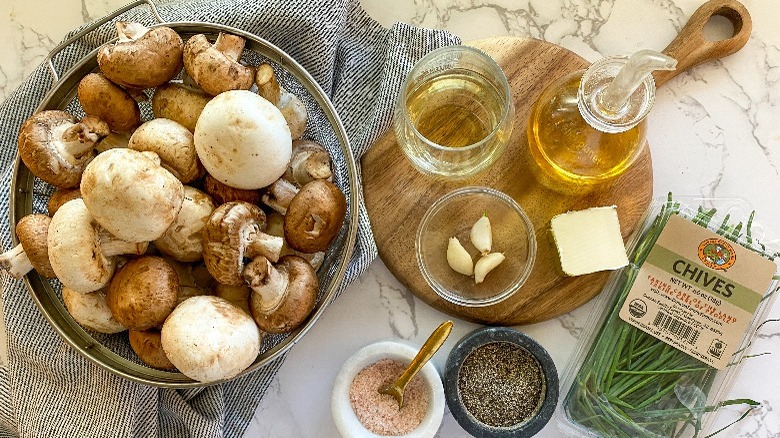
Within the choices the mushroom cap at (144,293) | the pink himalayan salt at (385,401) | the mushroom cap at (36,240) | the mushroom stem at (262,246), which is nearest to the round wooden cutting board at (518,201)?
the pink himalayan salt at (385,401)

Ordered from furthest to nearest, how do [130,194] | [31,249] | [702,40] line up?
[702,40] → [31,249] → [130,194]

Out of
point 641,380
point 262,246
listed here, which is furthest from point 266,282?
point 641,380

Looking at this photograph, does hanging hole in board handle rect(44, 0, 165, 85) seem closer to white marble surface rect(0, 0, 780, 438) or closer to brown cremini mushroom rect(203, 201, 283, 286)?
white marble surface rect(0, 0, 780, 438)

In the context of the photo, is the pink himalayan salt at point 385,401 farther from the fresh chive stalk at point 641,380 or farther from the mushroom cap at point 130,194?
the mushroom cap at point 130,194

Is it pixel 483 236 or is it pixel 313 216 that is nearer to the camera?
pixel 313 216

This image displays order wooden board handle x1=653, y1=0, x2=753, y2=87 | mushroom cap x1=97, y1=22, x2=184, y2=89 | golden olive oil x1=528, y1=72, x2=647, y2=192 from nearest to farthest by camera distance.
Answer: mushroom cap x1=97, y1=22, x2=184, y2=89
golden olive oil x1=528, y1=72, x2=647, y2=192
wooden board handle x1=653, y1=0, x2=753, y2=87

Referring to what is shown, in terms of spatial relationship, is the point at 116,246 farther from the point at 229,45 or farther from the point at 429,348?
the point at 429,348

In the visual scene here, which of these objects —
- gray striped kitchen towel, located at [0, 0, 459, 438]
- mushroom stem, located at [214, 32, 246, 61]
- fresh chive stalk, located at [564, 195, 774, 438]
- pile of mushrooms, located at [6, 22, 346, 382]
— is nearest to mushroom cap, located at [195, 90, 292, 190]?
pile of mushrooms, located at [6, 22, 346, 382]

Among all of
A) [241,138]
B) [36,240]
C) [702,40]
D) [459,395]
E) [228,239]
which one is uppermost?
[702,40]
